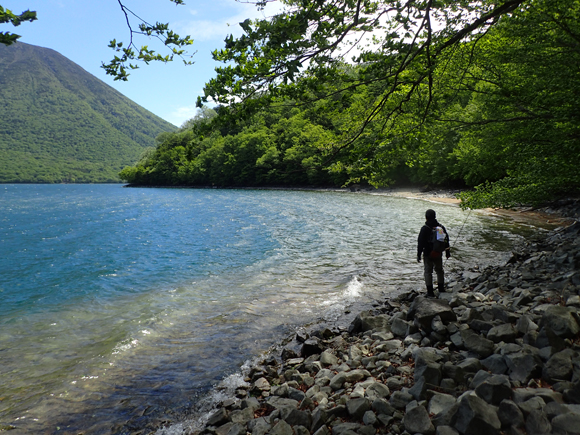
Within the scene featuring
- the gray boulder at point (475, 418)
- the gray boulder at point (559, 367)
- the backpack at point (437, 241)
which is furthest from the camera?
the backpack at point (437, 241)

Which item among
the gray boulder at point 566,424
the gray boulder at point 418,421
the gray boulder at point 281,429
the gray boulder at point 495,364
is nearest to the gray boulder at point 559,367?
the gray boulder at point 495,364

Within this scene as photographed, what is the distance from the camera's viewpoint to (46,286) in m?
14.7

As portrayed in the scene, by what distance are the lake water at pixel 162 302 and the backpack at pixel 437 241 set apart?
9.64ft

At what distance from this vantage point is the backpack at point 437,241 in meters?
10.1

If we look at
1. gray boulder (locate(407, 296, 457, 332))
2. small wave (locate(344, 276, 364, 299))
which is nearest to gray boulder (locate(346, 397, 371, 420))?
gray boulder (locate(407, 296, 457, 332))

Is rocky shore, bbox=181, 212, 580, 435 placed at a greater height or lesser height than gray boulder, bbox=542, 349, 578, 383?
lesser

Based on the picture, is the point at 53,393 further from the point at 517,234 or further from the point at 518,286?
the point at 517,234

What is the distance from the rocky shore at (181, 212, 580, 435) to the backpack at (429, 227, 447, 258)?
5.42 feet

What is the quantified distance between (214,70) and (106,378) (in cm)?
672

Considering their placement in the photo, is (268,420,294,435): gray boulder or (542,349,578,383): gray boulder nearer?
(542,349,578,383): gray boulder

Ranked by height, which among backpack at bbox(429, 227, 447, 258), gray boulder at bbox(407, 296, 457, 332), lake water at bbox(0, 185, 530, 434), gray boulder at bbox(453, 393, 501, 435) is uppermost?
backpack at bbox(429, 227, 447, 258)

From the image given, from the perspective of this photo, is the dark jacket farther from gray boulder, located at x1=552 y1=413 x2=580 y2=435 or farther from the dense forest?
gray boulder, located at x1=552 y1=413 x2=580 y2=435

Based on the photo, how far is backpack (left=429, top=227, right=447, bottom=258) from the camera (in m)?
10.1

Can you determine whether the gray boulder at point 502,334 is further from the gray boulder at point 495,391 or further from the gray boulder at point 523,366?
the gray boulder at point 495,391
